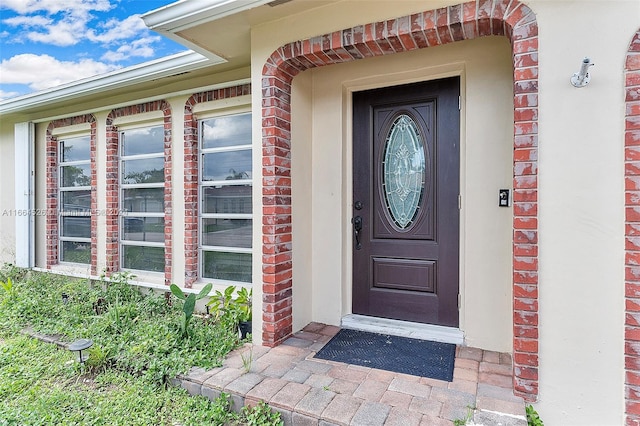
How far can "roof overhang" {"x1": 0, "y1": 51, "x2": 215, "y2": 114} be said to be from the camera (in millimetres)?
3404

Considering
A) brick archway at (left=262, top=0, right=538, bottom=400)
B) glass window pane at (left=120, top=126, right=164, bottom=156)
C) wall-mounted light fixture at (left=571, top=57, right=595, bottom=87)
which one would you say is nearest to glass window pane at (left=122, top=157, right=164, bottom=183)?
glass window pane at (left=120, top=126, right=164, bottom=156)

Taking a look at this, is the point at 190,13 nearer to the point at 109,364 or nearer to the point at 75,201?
the point at 109,364

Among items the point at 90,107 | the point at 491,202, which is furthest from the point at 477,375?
the point at 90,107

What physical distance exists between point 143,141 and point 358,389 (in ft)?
13.3

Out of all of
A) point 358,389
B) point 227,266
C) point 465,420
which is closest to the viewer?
point 465,420

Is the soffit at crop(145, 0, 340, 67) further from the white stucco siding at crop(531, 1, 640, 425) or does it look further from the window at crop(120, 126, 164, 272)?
the window at crop(120, 126, 164, 272)

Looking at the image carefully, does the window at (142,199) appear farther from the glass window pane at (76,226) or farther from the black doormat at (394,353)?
the black doormat at (394,353)

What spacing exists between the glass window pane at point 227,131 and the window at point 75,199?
7.25 ft

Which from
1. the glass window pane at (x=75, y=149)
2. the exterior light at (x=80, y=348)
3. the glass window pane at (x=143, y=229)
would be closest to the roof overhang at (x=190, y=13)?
the glass window pane at (x=143, y=229)

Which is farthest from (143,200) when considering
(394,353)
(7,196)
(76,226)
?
(394,353)

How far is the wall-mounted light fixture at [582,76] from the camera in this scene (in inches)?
67.4

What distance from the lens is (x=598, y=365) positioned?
1.78 metres

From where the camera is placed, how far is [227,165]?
12.5 feet

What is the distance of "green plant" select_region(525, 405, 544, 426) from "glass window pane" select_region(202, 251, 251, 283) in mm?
2706
